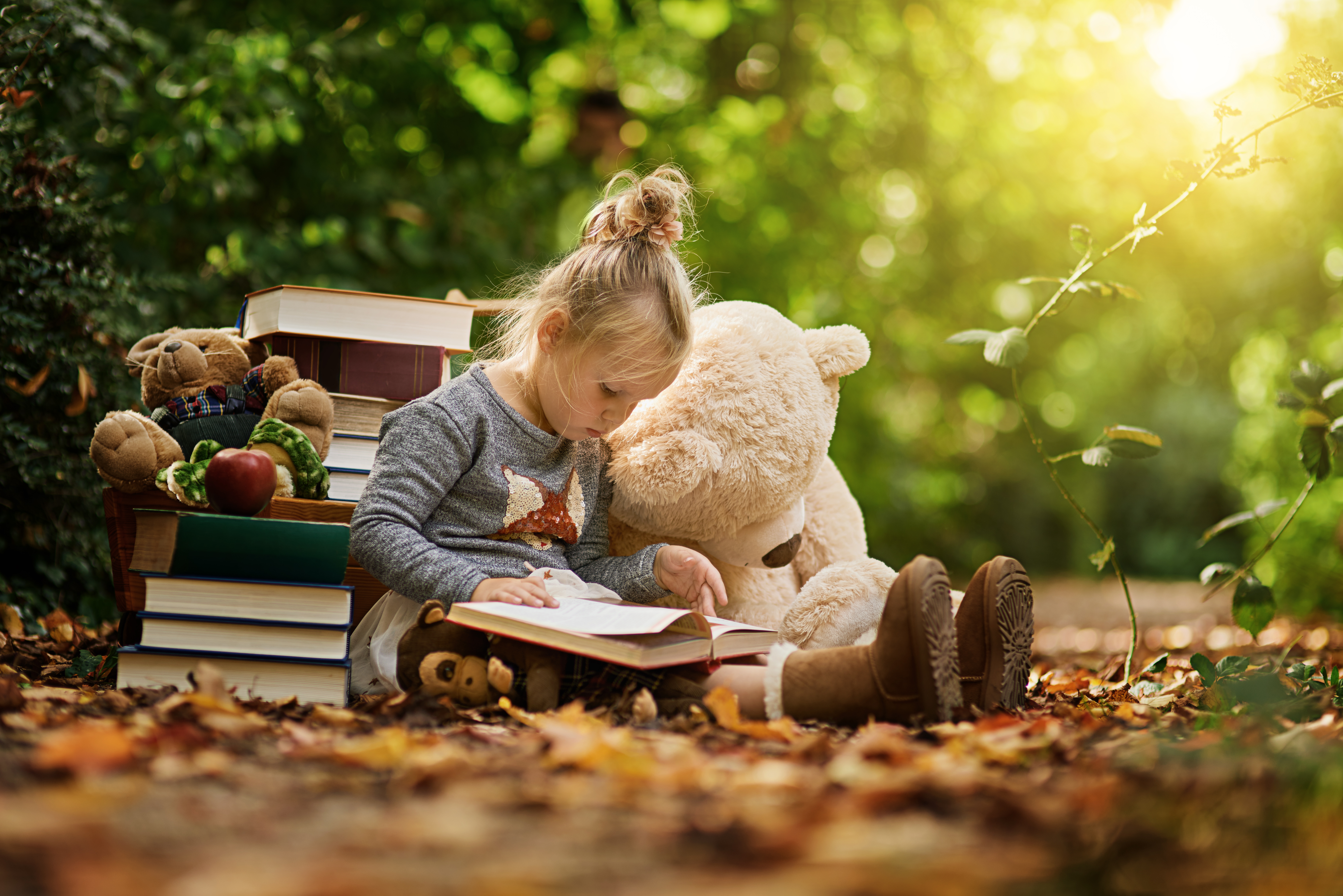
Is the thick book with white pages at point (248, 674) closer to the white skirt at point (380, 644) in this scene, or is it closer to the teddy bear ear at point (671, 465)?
the white skirt at point (380, 644)

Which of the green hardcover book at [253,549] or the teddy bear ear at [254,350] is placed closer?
the green hardcover book at [253,549]

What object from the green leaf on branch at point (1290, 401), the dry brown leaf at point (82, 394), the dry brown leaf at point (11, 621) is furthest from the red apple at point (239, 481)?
the green leaf on branch at point (1290, 401)

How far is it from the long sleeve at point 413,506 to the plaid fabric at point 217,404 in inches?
15.3

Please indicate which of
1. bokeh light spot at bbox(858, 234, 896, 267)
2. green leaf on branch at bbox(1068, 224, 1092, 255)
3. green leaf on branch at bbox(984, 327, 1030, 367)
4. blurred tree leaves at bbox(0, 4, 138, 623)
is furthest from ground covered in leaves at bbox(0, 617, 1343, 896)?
bokeh light spot at bbox(858, 234, 896, 267)

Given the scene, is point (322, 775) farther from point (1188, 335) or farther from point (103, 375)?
point (1188, 335)

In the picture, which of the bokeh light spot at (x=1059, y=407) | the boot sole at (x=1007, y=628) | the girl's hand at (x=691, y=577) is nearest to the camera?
the boot sole at (x=1007, y=628)

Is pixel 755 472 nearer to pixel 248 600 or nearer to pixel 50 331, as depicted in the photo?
pixel 248 600

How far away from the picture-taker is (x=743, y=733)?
1.73m

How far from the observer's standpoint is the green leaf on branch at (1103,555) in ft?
8.04

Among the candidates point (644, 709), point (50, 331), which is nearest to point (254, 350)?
point (50, 331)

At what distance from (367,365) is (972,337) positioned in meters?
1.52

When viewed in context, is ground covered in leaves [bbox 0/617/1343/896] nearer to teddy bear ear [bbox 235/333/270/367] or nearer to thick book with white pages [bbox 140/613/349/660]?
thick book with white pages [bbox 140/613/349/660]

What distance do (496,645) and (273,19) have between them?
3860 mm

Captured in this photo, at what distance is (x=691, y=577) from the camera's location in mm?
2240
